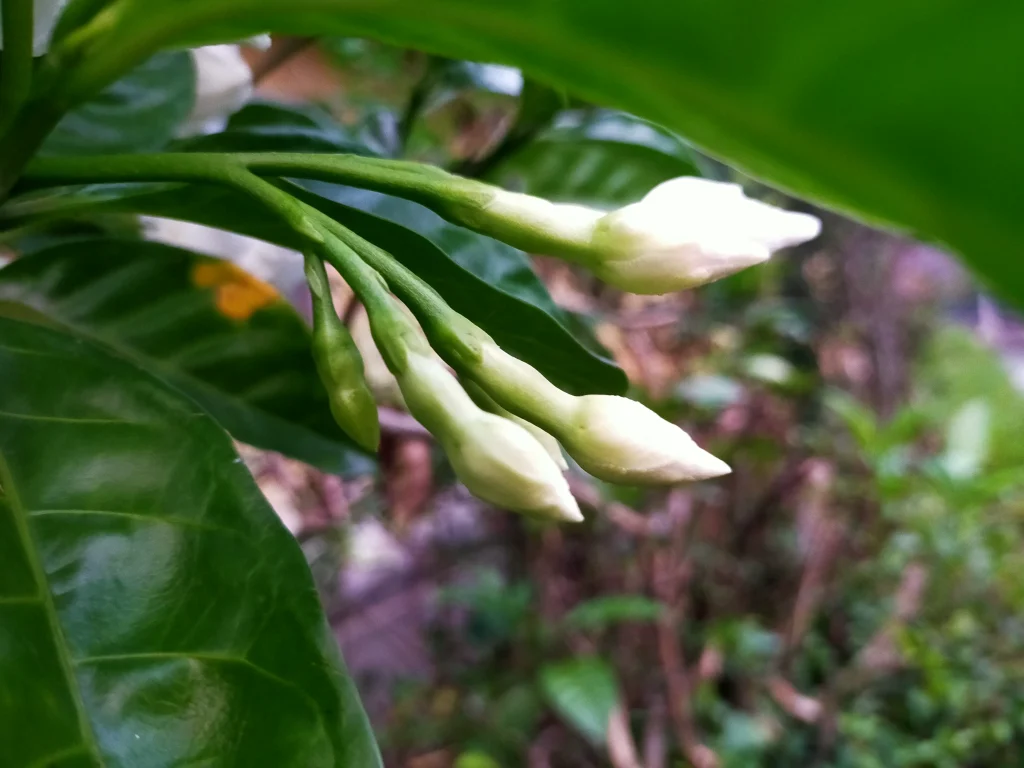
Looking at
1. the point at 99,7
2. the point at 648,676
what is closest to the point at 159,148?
the point at 99,7

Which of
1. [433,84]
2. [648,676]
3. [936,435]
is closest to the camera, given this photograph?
[433,84]

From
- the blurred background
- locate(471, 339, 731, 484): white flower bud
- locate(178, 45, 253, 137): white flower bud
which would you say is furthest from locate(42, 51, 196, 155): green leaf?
the blurred background

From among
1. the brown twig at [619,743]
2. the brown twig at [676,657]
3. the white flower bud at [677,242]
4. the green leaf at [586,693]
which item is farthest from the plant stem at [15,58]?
the brown twig at [676,657]

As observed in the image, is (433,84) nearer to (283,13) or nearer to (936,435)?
(283,13)

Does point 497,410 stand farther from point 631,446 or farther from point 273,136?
point 273,136

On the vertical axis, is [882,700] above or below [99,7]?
below

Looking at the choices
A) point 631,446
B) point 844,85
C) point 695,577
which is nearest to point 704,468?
point 631,446

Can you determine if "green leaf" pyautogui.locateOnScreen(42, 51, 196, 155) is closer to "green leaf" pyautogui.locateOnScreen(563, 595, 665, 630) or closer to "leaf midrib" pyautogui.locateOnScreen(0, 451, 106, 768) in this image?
"leaf midrib" pyautogui.locateOnScreen(0, 451, 106, 768)
